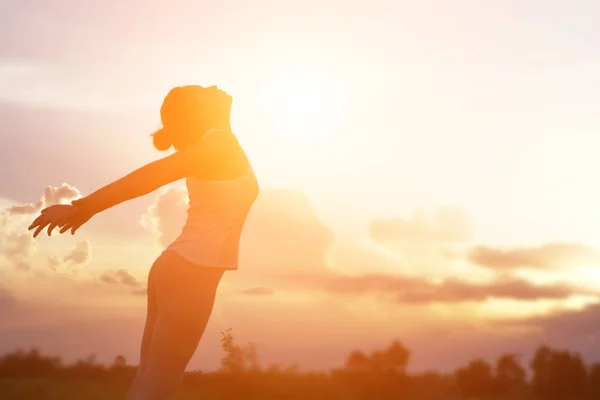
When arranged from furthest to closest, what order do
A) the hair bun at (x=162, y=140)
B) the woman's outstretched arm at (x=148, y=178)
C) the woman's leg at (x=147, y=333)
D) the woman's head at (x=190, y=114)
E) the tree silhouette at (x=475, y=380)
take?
the tree silhouette at (x=475, y=380) → the hair bun at (x=162, y=140) → the woman's head at (x=190, y=114) → the woman's leg at (x=147, y=333) → the woman's outstretched arm at (x=148, y=178)

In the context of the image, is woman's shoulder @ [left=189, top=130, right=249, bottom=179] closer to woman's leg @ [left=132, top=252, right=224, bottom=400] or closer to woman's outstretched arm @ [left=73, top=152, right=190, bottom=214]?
woman's outstretched arm @ [left=73, top=152, right=190, bottom=214]

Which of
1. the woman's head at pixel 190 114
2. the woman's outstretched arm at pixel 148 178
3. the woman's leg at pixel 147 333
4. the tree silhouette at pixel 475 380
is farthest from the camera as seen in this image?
the tree silhouette at pixel 475 380

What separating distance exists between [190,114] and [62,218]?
127cm

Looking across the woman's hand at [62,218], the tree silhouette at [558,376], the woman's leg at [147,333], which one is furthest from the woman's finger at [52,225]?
the tree silhouette at [558,376]

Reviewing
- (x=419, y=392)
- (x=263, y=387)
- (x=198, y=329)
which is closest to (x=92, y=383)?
(x=263, y=387)

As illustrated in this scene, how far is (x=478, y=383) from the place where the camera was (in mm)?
17438

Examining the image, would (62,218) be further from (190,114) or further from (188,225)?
(190,114)

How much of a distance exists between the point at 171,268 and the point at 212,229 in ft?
1.36

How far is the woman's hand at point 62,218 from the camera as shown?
506 cm

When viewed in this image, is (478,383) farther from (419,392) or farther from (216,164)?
(216,164)

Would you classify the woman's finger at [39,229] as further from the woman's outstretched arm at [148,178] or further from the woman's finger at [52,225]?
the woman's outstretched arm at [148,178]

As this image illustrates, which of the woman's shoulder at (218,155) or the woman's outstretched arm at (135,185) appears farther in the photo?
the woman's shoulder at (218,155)

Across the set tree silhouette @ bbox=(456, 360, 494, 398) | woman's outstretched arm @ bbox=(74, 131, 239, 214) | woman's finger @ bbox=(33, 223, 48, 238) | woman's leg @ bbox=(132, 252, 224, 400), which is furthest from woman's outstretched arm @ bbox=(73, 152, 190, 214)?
tree silhouette @ bbox=(456, 360, 494, 398)

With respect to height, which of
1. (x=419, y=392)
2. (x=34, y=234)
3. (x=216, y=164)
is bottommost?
(x=419, y=392)
